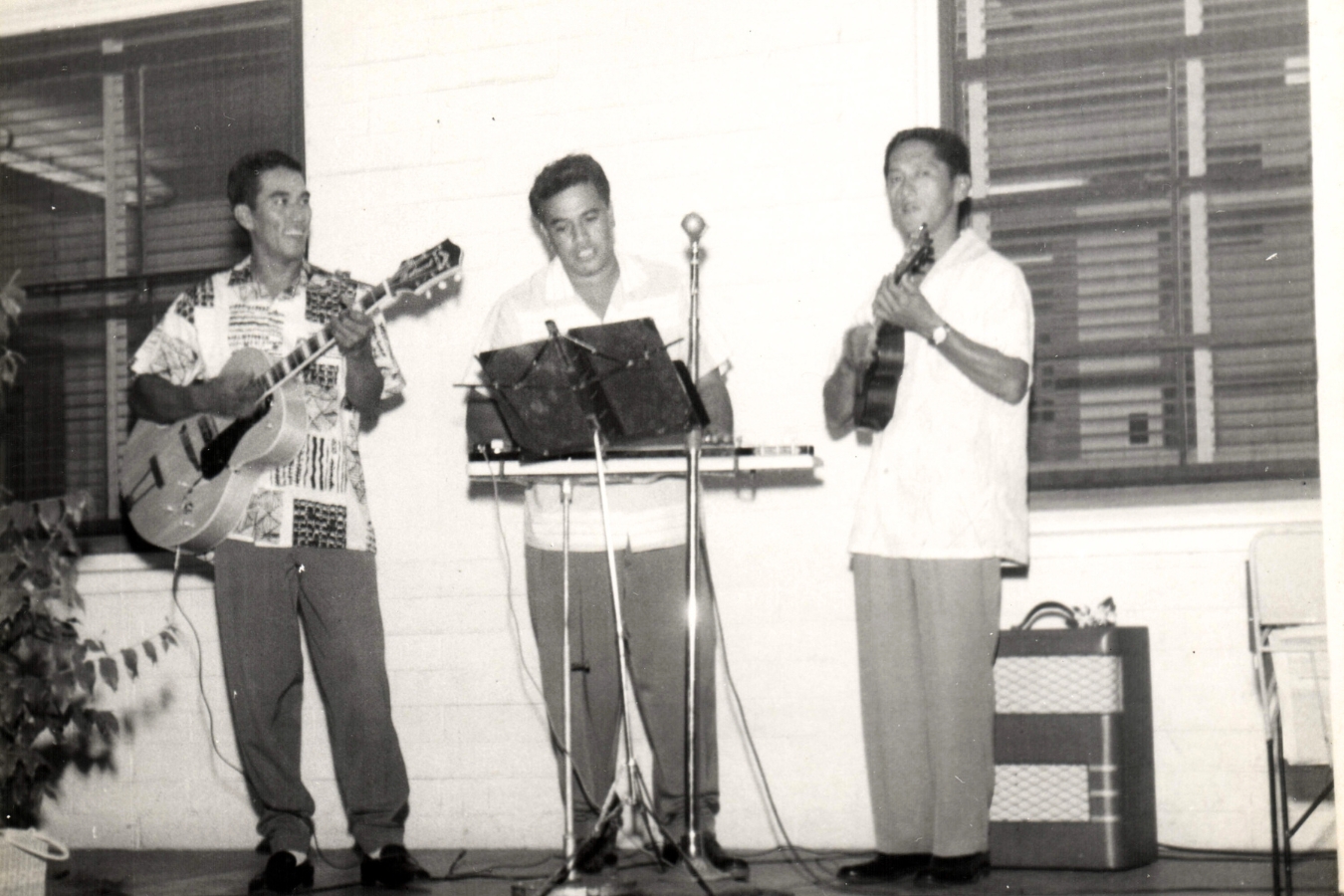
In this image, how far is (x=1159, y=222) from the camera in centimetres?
426

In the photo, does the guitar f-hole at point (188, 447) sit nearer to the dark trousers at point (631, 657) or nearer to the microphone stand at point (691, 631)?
the dark trousers at point (631, 657)

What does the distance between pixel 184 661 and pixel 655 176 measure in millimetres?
2100

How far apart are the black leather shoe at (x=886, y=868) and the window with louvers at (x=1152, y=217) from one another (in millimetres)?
1158

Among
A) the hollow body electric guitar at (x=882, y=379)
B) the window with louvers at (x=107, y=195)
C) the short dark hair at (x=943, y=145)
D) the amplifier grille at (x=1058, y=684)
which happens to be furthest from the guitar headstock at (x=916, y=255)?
the window with louvers at (x=107, y=195)

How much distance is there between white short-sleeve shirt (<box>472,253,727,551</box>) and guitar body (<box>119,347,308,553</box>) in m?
0.51

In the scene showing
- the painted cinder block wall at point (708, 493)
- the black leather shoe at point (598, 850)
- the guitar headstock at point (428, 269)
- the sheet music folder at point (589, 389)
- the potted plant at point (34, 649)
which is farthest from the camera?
the painted cinder block wall at point (708, 493)

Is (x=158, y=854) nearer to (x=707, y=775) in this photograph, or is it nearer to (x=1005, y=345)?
(x=707, y=775)

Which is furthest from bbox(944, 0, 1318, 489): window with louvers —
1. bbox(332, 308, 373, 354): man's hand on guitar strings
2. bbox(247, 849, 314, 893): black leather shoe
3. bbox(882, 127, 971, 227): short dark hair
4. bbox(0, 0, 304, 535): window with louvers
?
bbox(0, 0, 304, 535): window with louvers

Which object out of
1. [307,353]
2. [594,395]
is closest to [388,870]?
[307,353]

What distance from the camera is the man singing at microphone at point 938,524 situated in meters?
3.50

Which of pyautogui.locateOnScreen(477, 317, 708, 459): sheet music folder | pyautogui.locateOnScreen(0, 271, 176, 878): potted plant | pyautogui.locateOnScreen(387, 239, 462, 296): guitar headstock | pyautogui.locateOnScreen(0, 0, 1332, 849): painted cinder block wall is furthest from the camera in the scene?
pyautogui.locateOnScreen(0, 0, 1332, 849): painted cinder block wall

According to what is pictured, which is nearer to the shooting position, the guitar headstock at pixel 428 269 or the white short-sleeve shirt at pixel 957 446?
the white short-sleeve shirt at pixel 957 446

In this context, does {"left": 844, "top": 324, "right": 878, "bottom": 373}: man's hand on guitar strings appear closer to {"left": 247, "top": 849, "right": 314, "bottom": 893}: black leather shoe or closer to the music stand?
the music stand

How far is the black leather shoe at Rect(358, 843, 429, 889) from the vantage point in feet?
12.5
